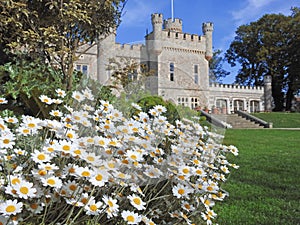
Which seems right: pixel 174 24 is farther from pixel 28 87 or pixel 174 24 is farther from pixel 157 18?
pixel 28 87

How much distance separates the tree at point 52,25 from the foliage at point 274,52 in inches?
1132

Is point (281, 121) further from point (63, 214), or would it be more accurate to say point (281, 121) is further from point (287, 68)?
point (63, 214)

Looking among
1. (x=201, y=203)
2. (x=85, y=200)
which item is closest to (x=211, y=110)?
(x=201, y=203)

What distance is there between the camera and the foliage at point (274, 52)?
104 feet

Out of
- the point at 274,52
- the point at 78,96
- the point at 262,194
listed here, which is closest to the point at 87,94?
the point at 78,96

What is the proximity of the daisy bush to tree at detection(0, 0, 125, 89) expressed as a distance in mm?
2597

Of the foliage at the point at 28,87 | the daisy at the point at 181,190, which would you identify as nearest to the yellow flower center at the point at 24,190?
the daisy at the point at 181,190

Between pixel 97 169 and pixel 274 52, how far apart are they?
113 ft

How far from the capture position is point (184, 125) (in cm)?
177

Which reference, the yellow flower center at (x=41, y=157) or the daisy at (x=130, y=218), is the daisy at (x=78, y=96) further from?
the daisy at (x=130, y=218)

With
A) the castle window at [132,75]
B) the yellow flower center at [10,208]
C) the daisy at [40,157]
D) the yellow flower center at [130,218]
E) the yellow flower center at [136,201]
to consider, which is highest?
the castle window at [132,75]

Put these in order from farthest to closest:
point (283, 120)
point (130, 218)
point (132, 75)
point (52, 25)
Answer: point (283, 120) < point (52, 25) < point (132, 75) < point (130, 218)

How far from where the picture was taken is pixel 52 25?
4.87 meters

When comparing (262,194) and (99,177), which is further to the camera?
(262,194)
